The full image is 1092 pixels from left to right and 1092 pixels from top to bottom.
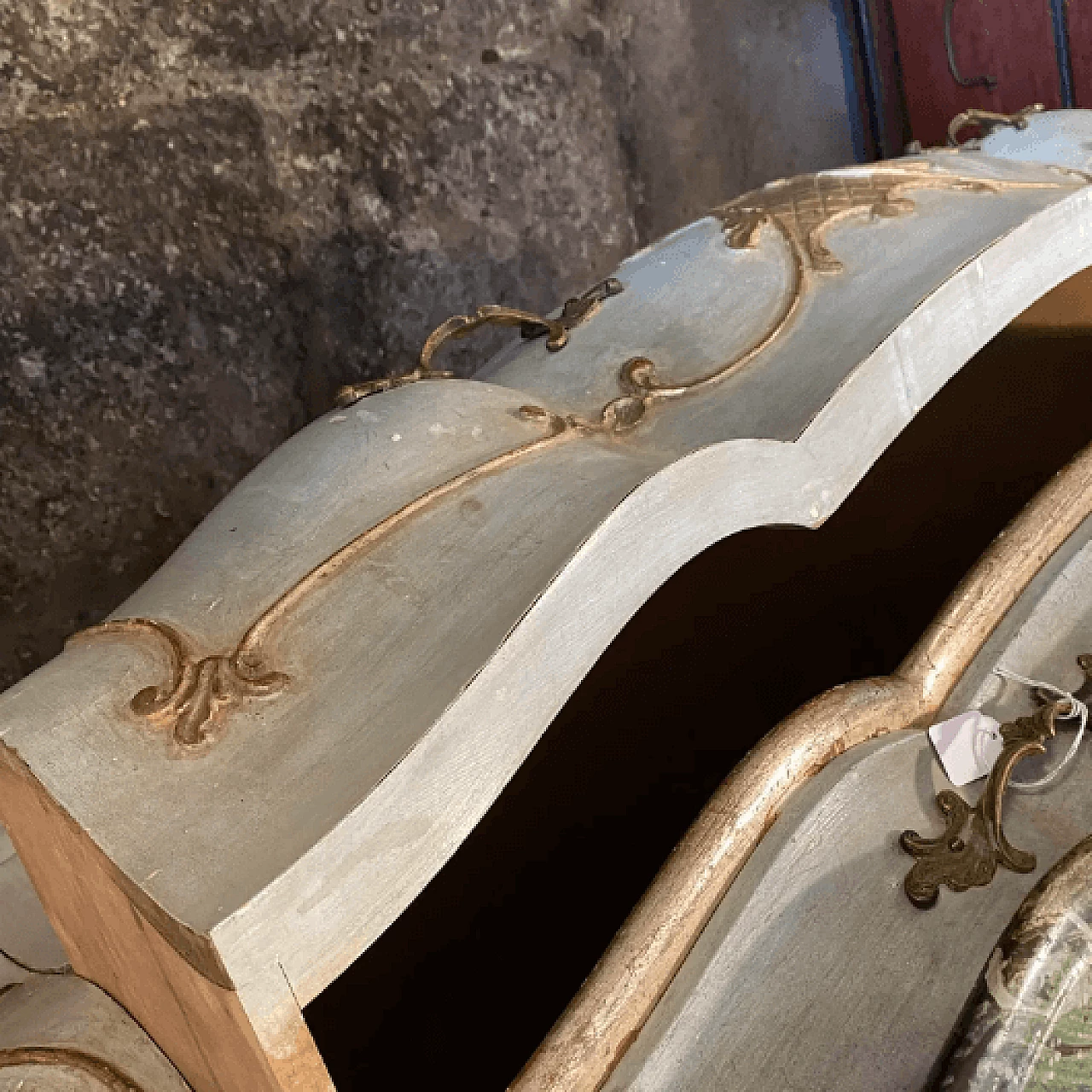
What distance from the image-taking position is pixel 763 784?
0.63 m

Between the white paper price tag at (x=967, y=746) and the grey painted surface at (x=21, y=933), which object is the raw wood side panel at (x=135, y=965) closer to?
the grey painted surface at (x=21, y=933)

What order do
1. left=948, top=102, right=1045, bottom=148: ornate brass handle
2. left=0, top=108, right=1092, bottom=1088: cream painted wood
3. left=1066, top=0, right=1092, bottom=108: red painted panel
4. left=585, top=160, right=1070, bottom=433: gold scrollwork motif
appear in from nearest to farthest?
left=0, top=108, right=1092, bottom=1088: cream painted wood → left=585, top=160, right=1070, bottom=433: gold scrollwork motif → left=948, top=102, right=1045, bottom=148: ornate brass handle → left=1066, top=0, right=1092, bottom=108: red painted panel

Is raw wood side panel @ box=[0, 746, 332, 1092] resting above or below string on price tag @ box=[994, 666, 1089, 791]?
above

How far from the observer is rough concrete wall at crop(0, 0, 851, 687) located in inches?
45.9

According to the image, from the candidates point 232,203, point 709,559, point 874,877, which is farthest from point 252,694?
point 232,203

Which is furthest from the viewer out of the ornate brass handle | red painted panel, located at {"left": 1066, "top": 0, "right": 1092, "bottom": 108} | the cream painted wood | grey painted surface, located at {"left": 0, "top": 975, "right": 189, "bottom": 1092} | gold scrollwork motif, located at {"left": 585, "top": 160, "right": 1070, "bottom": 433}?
red painted panel, located at {"left": 1066, "top": 0, "right": 1092, "bottom": 108}

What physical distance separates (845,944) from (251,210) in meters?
1.02

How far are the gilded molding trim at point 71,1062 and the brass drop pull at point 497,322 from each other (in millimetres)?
414

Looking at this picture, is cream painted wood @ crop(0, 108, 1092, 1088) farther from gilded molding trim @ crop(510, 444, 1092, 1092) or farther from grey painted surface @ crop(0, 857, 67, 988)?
grey painted surface @ crop(0, 857, 67, 988)

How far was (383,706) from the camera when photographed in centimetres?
55

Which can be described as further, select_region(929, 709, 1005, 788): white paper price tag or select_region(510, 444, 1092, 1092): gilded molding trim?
select_region(929, 709, 1005, 788): white paper price tag

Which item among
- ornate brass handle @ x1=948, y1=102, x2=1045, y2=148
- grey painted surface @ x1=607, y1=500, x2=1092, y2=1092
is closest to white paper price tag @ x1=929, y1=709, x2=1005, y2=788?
grey painted surface @ x1=607, y1=500, x2=1092, y2=1092

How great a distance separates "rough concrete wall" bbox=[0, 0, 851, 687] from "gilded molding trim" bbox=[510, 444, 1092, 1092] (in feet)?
2.63

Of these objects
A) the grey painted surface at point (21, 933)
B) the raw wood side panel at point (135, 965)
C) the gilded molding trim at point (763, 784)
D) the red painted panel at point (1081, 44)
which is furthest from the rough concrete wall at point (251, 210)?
the gilded molding trim at point (763, 784)
